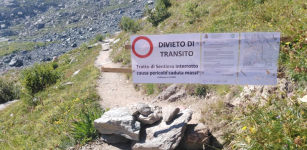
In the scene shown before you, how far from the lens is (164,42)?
448 centimetres

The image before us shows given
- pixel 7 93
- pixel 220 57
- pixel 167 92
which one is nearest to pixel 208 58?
pixel 220 57

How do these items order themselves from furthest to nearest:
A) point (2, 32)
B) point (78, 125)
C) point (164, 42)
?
1. point (2, 32)
2. point (78, 125)
3. point (164, 42)

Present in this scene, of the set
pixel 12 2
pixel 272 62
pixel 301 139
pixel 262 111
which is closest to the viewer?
pixel 301 139

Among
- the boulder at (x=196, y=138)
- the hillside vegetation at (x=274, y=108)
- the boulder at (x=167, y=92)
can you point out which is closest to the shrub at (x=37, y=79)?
the boulder at (x=167, y=92)

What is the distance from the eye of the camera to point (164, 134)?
439cm

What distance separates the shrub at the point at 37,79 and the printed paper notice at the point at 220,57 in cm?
1260

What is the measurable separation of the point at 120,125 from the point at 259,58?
2.93 meters

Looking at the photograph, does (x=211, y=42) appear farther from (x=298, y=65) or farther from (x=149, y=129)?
(x=149, y=129)

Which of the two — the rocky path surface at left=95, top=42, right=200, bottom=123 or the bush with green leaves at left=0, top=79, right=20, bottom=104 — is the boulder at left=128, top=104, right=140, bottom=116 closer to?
the rocky path surface at left=95, top=42, right=200, bottom=123

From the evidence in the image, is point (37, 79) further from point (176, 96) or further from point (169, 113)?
point (169, 113)

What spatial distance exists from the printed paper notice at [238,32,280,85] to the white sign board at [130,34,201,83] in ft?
2.71

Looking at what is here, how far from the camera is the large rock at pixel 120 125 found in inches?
178

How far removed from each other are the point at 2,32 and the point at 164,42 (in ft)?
476

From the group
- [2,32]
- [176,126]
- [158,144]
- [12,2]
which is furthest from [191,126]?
[12,2]
